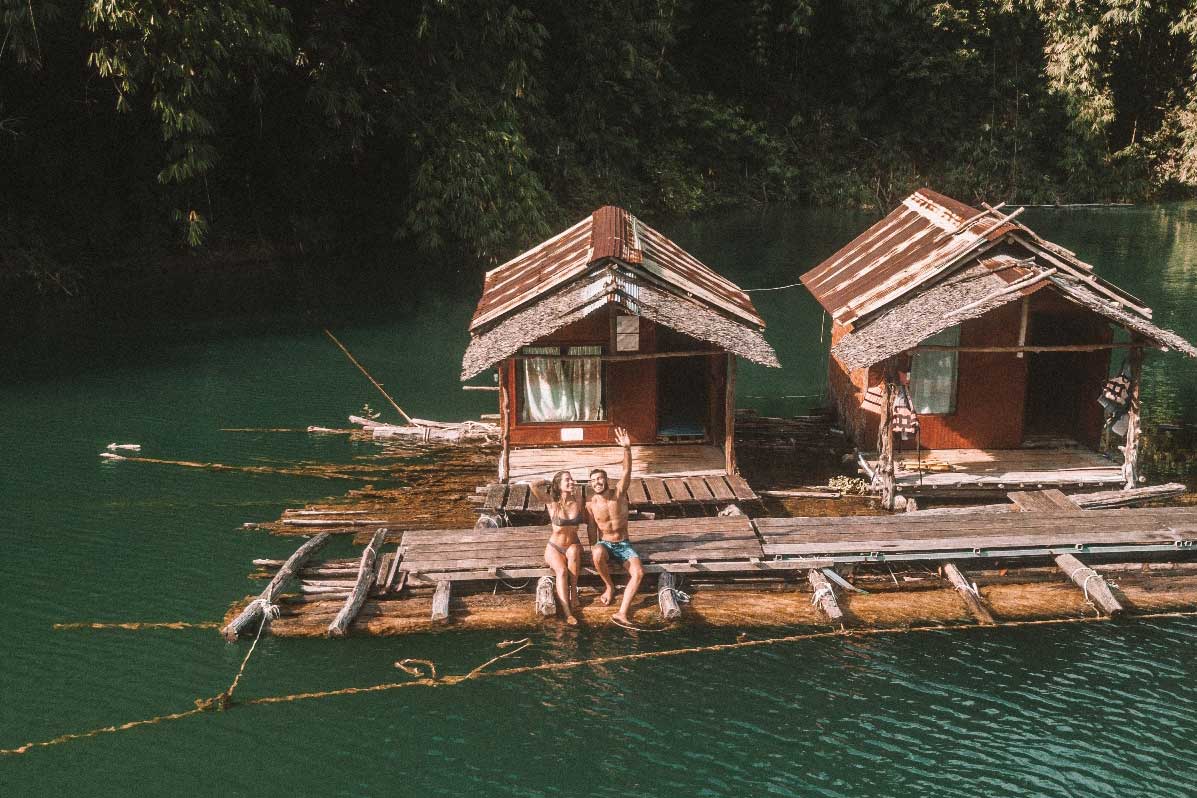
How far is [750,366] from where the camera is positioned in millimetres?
29219

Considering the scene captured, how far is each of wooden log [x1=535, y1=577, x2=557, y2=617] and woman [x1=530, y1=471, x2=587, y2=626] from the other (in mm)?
128

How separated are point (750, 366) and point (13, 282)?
2355 centimetres

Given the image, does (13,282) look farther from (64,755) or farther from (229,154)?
(64,755)

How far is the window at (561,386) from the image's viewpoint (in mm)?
19547

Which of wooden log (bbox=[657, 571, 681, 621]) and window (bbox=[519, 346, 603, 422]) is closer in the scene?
wooden log (bbox=[657, 571, 681, 621])

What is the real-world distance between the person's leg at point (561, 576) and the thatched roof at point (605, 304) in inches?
145

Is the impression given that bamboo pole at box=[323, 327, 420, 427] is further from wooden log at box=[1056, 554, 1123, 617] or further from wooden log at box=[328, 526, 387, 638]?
wooden log at box=[1056, 554, 1123, 617]

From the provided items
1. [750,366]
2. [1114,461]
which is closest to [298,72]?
[750,366]

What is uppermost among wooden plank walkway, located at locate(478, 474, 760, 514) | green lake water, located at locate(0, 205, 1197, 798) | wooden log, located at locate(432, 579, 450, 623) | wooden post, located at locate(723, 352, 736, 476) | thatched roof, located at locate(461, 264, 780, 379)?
thatched roof, located at locate(461, 264, 780, 379)

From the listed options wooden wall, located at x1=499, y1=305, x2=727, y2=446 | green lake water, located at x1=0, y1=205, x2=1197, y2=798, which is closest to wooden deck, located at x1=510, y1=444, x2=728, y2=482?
wooden wall, located at x1=499, y1=305, x2=727, y2=446

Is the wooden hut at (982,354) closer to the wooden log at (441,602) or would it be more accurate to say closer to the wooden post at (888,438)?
the wooden post at (888,438)

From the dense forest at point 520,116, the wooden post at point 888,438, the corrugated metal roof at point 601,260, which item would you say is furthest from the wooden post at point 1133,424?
the dense forest at point 520,116

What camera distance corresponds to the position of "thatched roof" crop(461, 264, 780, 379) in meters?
17.5

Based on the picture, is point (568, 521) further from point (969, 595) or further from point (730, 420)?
point (969, 595)
